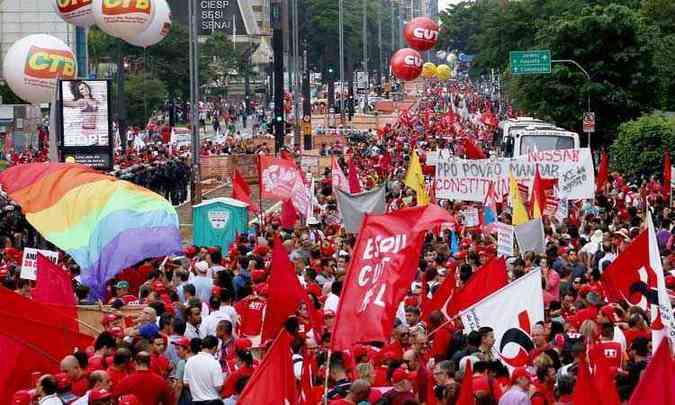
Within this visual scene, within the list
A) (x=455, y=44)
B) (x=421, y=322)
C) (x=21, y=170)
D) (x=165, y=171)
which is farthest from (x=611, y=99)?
(x=455, y=44)

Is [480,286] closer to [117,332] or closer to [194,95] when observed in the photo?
[117,332]

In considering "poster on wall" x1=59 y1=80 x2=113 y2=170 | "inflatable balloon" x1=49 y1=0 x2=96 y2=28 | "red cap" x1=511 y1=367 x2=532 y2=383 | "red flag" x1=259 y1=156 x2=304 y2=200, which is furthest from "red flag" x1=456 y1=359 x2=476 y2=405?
"inflatable balloon" x1=49 y1=0 x2=96 y2=28

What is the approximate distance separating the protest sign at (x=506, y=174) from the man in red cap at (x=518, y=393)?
13.2 m

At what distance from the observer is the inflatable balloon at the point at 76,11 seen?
33.2m

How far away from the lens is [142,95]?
69.8 metres

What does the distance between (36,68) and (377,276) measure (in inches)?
939

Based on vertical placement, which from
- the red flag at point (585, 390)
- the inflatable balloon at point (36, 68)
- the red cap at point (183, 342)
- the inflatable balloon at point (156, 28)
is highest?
the inflatable balloon at point (156, 28)

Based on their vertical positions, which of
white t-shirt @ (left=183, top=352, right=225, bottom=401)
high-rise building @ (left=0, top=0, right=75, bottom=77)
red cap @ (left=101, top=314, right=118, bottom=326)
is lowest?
white t-shirt @ (left=183, top=352, right=225, bottom=401)

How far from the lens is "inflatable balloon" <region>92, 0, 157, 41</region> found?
105 ft

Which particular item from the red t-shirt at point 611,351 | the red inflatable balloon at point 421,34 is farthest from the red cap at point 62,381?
the red inflatable balloon at point 421,34

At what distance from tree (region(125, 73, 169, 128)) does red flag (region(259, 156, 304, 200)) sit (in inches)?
Answer: 1782

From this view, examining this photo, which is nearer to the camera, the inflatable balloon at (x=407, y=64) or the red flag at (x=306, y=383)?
the red flag at (x=306, y=383)

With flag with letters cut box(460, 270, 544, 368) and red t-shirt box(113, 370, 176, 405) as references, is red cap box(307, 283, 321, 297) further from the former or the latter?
red t-shirt box(113, 370, 176, 405)

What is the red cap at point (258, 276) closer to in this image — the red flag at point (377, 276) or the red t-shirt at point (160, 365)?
the red t-shirt at point (160, 365)
